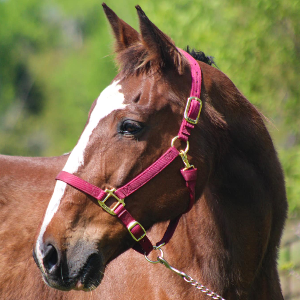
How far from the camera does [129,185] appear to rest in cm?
236

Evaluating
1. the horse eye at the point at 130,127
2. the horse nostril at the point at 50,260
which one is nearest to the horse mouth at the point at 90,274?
the horse nostril at the point at 50,260

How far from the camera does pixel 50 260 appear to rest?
7.45ft

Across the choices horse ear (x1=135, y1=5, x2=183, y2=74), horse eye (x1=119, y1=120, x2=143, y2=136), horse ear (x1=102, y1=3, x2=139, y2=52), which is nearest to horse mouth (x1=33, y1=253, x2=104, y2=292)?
horse eye (x1=119, y1=120, x2=143, y2=136)

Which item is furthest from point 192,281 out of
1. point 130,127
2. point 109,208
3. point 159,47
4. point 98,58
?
point 98,58

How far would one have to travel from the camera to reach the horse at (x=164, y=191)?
7.64 ft

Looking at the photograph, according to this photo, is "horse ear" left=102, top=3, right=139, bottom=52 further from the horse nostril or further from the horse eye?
the horse nostril

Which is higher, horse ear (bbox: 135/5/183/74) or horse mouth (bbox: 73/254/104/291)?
horse ear (bbox: 135/5/183/74)

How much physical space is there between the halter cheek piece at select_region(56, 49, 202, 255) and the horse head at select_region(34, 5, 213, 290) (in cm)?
3

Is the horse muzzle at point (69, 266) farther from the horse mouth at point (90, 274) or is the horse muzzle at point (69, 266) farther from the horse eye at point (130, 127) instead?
the horse eye at point (130, 127)

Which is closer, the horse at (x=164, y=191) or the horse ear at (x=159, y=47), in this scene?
the horse at (x=164, y=191)

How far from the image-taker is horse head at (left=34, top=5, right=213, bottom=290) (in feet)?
7.49

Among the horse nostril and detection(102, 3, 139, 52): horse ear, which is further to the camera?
detection(102, 3, 139, 52): horse ear

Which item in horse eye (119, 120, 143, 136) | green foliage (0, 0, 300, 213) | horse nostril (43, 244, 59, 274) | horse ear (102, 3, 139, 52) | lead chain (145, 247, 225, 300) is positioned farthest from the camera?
green foliage (0, 0, 300, 213)

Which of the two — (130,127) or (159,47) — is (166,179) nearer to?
(130,127)
